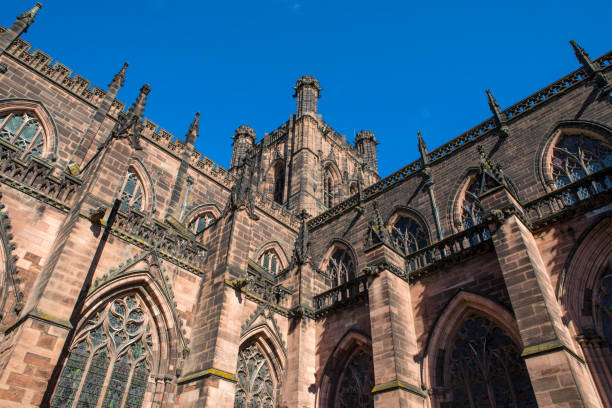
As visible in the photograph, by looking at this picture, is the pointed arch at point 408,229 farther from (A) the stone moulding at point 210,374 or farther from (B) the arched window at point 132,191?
(B) the arched window at point 132,191

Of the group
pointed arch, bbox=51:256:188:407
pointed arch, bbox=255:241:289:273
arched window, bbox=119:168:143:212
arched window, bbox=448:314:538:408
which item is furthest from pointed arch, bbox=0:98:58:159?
arched window, bbox=448:314:538:408

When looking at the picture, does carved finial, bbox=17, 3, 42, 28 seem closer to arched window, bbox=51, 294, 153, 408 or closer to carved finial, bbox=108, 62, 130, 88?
carved finial, bbox=108, 62, 130, 88

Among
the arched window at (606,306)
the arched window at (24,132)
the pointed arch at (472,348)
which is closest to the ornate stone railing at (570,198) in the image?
the arched window at (606,306)

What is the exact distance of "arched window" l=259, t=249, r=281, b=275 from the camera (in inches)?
707

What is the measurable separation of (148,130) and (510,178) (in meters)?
13.3

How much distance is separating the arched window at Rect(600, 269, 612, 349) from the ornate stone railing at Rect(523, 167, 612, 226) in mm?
1509

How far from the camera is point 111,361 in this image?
924 centimetres

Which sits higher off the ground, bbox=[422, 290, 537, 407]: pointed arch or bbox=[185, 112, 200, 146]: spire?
bbox=[185, 112, 200, 146]: spire

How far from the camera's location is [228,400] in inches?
355

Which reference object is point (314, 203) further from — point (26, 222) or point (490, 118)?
point (26, 222)

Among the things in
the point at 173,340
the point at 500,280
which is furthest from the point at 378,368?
the point at 173,340

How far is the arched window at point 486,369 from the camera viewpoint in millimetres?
8641

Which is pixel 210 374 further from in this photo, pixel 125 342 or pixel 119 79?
pixel 119 79

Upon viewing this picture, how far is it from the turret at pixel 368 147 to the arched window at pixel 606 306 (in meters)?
23.1
